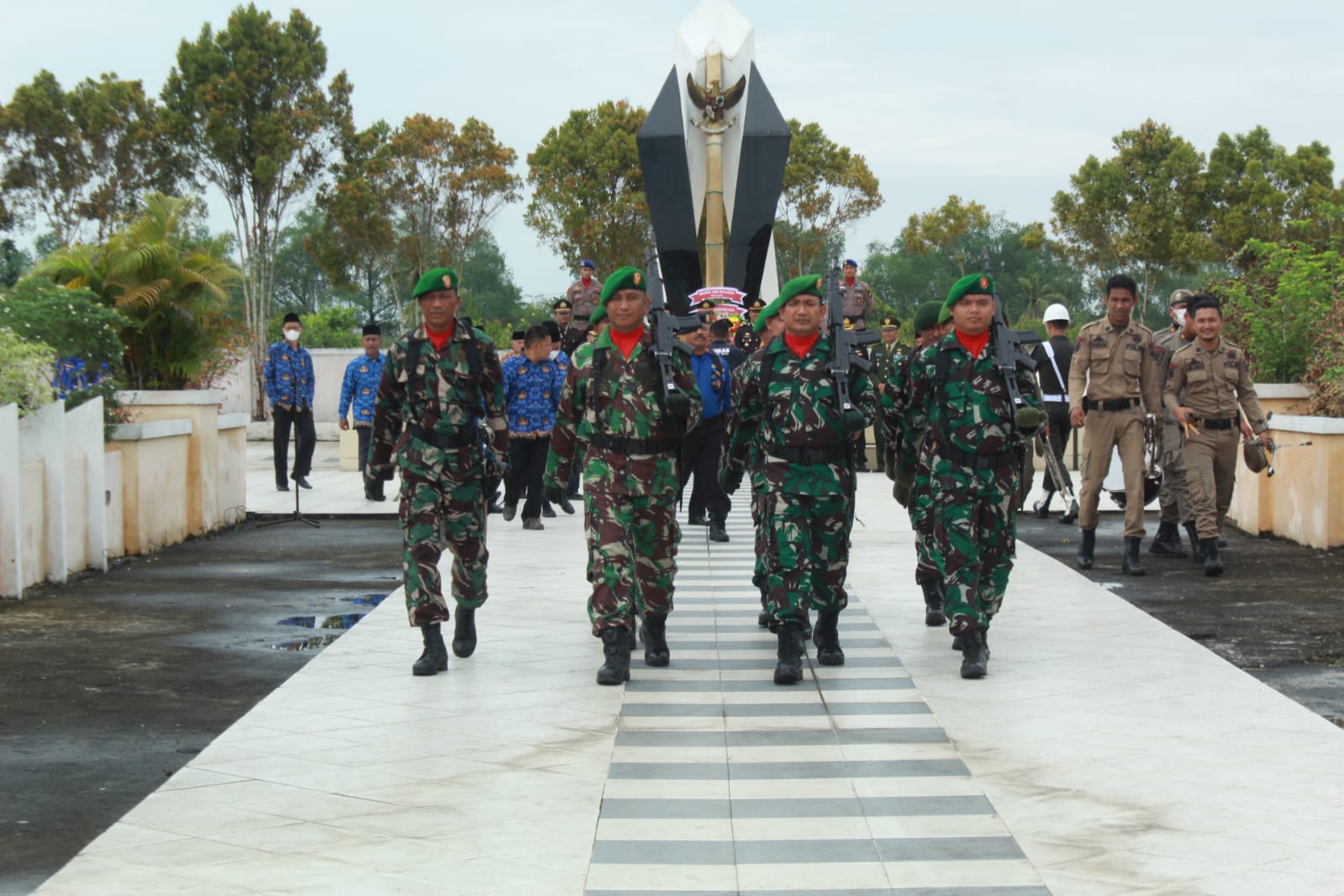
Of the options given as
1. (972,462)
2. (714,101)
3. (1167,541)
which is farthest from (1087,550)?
(714,101)

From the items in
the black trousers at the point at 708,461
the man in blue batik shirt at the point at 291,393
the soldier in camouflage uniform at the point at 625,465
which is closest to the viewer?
the soldier in camouflage uniform at the point at 625,465

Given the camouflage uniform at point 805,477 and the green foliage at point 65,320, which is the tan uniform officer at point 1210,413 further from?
the green foliage at point 65,320

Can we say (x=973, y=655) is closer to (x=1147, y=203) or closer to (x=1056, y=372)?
(x=1056, y=372)

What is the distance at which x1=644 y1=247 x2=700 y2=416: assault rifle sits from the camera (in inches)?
262

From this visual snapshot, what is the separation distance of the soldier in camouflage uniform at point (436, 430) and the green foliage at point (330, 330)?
39.1 m

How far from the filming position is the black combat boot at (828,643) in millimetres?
7211

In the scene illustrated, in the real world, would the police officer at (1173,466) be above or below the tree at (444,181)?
below

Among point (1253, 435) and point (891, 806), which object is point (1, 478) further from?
point (1253, 435)

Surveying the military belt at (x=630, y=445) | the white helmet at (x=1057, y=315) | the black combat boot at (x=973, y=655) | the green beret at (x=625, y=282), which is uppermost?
the white helmet at (x=1057, y=315)

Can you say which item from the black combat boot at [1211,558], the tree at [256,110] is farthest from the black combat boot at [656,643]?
the tree at [256,110]

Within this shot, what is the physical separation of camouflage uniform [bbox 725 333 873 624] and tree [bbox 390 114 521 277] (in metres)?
31.4

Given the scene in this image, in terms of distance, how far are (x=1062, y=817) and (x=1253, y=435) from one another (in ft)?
20.7

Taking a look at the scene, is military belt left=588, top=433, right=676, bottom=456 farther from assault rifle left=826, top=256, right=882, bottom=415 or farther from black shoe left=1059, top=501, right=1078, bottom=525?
black shoe left=1059, top=501, right=1078, bottom=525

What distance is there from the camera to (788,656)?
6852 mm
